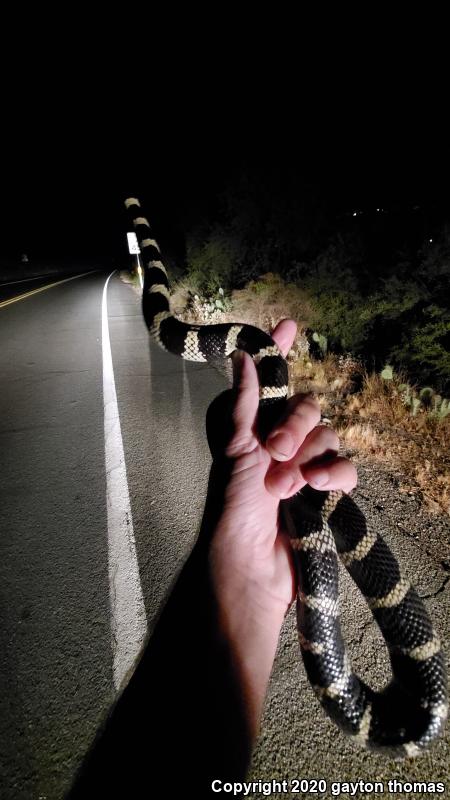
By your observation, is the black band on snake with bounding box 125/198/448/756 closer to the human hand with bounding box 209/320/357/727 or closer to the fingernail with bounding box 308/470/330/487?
the human hand with bounding box 209/320/357/727

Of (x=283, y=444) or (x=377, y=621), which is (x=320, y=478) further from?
(x=377, y=621)

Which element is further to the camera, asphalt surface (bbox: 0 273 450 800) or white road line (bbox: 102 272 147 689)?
white road line (bbox: 102 272 147 689)

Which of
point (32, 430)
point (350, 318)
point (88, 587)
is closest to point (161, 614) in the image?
point (88, 587)

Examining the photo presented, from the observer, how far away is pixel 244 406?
2613mm

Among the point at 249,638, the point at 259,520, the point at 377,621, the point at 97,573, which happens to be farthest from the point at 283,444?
the point at 97,573

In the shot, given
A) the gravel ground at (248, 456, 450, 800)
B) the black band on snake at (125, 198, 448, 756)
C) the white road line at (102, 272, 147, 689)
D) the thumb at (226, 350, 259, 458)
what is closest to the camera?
the gravel ground at (248, 456, 450, 800)

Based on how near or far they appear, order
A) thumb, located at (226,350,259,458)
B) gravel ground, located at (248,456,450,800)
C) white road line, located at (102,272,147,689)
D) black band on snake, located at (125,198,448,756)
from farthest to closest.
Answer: thumb, located at (226,350,259,458) → white road line, located at (102,272,147,689) → black band on snake, located at (125,198,448,756) → gravel ground, located at (248,456,450,800)

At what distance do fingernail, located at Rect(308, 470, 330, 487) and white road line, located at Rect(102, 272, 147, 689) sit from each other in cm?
167

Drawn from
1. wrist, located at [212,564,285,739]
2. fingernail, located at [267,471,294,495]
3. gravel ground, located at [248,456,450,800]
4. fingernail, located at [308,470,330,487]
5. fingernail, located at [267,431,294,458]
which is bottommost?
gravel ground, located at [248,456,450,800]

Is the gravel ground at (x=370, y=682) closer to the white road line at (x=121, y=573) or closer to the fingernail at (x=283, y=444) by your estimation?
the white road line at (x=121, y=573)

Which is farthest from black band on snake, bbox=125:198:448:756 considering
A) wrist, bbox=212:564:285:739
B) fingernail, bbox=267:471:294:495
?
fingernail, bbox=267:471:294:495

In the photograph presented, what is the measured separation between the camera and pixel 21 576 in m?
3.04

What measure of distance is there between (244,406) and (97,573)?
1933 millimetres

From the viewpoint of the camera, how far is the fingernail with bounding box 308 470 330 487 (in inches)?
84.9
